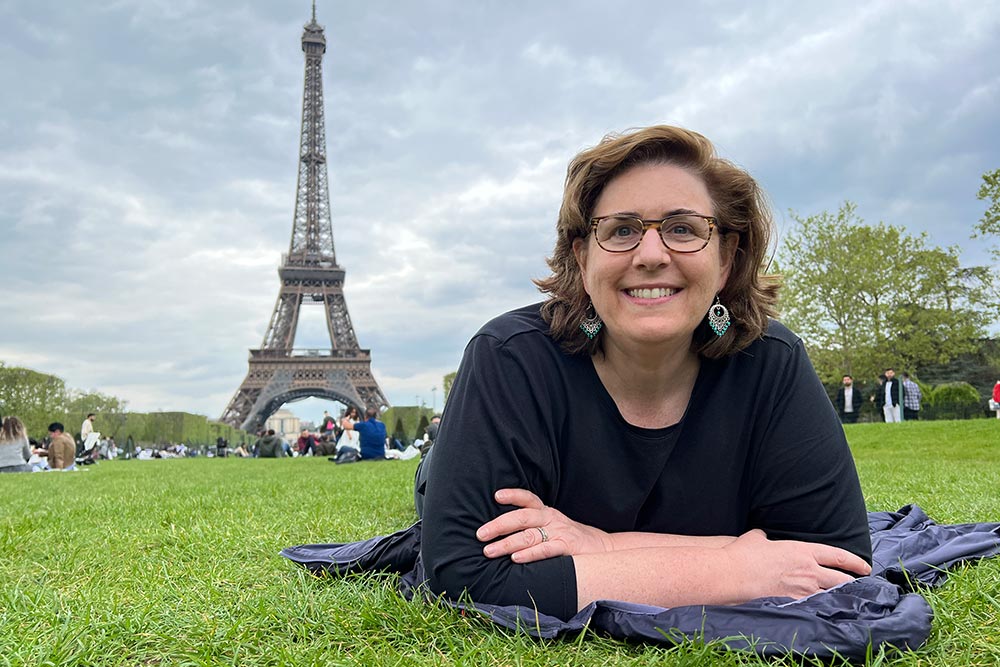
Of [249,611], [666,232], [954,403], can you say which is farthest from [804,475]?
[954,403]

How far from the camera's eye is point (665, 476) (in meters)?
2.30

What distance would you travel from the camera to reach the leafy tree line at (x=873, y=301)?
89.8ft

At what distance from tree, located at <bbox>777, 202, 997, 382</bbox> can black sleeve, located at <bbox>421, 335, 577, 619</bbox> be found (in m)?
27.6

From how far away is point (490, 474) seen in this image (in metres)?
2.14

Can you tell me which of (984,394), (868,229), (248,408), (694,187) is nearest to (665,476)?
(694,187)

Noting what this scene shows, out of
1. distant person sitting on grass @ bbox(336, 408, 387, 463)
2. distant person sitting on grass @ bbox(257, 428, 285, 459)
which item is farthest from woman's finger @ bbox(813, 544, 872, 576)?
distant person sitting on grass @ bbox(257, 428, 285, 459)

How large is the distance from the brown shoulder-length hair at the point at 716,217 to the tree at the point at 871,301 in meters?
27.1

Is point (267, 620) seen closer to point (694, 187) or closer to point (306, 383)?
point (694, 187)

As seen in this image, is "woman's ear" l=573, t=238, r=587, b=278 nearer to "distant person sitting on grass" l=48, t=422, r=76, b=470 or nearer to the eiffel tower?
"distant person sitting on grass" l=48, t=422, r=76, b=470

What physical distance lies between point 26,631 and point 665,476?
1.87m

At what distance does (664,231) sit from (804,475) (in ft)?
2.77

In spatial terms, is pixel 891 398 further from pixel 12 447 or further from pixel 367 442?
pixel 12 447

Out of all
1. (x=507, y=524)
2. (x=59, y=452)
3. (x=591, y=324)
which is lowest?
(x=59, y=452)

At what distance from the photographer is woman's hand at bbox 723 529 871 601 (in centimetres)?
204
